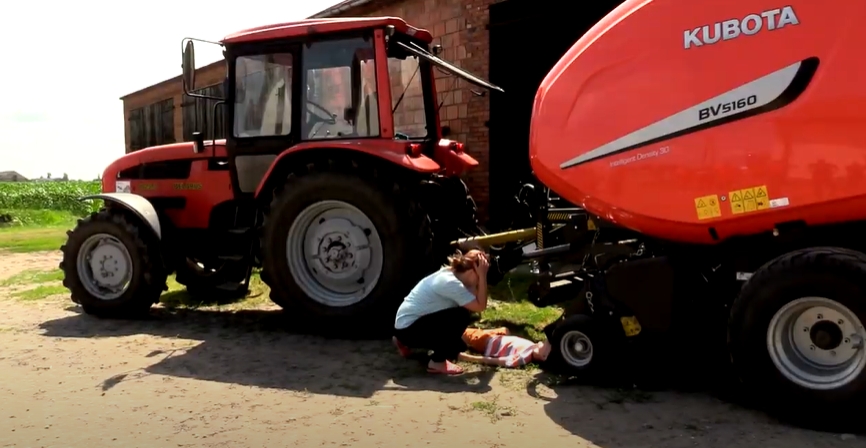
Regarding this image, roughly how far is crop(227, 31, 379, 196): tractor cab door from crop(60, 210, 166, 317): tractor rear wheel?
1.06 metres

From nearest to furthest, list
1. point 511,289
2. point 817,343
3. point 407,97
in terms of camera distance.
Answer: point 817,343 → point 407,97 → point 511,289

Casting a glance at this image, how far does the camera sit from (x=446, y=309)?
17.3ft

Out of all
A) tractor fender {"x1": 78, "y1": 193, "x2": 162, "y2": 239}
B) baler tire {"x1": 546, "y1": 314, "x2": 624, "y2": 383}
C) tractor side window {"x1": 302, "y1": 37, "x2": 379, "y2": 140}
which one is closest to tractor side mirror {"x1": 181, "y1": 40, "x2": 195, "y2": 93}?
tractor side window {"x1": 302, "y1": 37, "x2": 379, "y2": 140}

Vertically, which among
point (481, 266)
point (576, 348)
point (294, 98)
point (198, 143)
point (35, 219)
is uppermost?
point (294, 98)

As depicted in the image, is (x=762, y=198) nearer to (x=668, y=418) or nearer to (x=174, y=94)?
(x=668, y=418)

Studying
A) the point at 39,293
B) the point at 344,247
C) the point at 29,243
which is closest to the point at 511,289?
the point at 344,247

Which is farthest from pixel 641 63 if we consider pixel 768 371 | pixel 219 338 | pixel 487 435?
pixel 219 338

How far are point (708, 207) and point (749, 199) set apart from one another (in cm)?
23

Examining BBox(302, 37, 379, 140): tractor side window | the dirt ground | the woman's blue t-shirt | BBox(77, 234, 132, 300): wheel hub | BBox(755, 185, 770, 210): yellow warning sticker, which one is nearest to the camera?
the dirt ground

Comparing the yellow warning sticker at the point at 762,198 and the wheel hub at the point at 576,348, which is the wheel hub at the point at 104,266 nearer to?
the wheel hub at the point at 576,348

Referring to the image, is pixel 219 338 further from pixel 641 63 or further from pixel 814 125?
pixel 814 125

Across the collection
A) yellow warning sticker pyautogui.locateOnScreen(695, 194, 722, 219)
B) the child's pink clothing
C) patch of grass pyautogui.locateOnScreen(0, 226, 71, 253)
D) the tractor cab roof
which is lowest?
the child's pink clothing

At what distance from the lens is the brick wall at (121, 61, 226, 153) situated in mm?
18516

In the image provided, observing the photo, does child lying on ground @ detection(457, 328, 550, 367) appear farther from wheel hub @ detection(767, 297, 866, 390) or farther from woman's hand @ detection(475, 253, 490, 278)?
wheel hub @ detection(767, 297, 866, 390)
